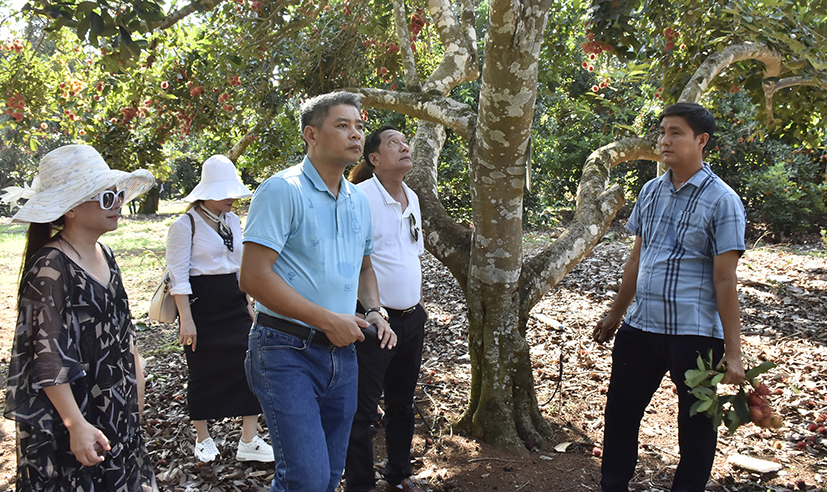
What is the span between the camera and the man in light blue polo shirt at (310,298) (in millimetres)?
2117

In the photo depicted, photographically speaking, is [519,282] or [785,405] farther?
[785,405]

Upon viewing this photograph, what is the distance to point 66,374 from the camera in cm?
194

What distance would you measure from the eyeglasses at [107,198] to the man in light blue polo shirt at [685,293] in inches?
97.4

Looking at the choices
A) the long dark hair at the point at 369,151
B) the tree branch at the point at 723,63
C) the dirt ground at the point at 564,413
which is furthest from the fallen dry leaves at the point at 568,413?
the tree branch at the point at 723,63

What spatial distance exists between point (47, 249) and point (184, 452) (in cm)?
235

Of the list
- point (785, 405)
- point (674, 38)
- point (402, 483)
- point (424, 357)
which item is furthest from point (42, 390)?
point (674, 38)

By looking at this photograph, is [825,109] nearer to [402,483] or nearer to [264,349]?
[402,483]

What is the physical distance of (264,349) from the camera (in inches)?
86.8

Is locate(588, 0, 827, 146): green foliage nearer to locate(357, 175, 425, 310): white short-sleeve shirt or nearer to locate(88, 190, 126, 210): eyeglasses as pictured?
locate(357, 175, 425, 310): white short-sleeve shirt

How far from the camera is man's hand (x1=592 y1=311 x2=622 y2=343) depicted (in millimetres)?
3182

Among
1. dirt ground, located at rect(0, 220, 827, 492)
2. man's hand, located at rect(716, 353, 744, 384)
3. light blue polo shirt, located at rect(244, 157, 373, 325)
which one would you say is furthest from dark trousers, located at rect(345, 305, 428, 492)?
man's hand, located at rect(716, 353, 744, 384)

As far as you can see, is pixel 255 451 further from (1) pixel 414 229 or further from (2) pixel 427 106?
(2) pixel 427 106

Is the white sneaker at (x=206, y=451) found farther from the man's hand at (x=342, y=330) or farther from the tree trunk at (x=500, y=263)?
the man's hand at (x=342, y=330)

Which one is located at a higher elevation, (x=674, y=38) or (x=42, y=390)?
(x=674, y=38)
